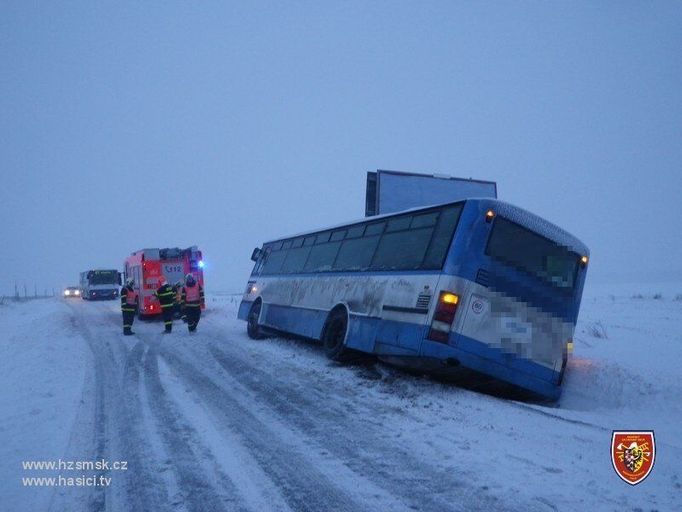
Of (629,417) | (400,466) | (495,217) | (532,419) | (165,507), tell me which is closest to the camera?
(165,507)

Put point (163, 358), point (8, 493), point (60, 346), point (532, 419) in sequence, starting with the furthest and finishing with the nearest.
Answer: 1. point (60, 346)
2. point (163, 358)
3. point (532, 419)
4. point (8, 493)

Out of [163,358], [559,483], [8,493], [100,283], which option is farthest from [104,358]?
[100,283]

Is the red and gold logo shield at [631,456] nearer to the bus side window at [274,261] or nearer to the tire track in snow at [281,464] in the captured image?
the tire track in snow at [281,464]

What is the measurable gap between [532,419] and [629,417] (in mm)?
2017

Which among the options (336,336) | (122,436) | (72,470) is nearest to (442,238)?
(336,336)

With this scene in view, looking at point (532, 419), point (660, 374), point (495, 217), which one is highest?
point (495, 217)

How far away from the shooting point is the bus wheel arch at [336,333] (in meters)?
9.74

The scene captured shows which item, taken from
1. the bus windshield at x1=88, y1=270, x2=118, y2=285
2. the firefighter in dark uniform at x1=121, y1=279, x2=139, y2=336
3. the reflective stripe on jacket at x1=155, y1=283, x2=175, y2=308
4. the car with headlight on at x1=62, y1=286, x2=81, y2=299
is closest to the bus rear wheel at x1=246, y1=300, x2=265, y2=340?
the reflective stripe on jacket at x1=155, y1=283, x2=175, y2=308

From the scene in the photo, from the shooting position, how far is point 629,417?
6.67 meters

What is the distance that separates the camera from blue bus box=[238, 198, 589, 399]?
278 inches

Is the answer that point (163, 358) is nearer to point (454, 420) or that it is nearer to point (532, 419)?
point (454, 420)

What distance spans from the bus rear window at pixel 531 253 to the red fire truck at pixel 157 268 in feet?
54.2

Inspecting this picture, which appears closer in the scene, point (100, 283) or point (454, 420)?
point (454, 420)

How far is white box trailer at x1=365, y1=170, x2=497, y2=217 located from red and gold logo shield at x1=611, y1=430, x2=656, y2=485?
11856mm
